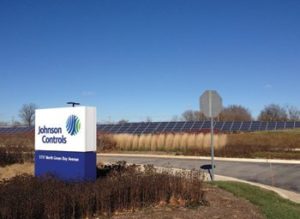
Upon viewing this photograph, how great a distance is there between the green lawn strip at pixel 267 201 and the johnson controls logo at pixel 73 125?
448 centimetres

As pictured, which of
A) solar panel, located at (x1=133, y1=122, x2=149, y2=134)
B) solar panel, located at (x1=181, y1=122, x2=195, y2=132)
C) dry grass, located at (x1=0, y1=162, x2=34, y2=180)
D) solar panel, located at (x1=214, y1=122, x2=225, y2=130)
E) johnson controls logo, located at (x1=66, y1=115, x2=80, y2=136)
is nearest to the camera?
johnson controls logo, located at (x1=66, y1=115, x2=80, y2=136)

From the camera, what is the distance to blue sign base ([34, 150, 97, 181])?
11.3m

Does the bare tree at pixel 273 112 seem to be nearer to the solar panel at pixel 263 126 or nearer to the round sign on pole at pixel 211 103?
the solar panel at pixel 263 126

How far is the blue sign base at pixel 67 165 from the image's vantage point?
11.3m

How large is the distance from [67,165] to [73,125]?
105 cm

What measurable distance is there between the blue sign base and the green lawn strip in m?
3.87

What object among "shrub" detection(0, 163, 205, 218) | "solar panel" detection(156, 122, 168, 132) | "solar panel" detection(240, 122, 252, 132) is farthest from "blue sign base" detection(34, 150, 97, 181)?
"solar panel" detection(240, 122, 252, 132)

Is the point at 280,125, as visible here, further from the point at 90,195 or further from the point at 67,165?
the point at 90,195

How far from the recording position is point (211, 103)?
15812 mm

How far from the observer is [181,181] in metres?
10.1

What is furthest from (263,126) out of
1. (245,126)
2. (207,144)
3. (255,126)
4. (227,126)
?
(207,144)

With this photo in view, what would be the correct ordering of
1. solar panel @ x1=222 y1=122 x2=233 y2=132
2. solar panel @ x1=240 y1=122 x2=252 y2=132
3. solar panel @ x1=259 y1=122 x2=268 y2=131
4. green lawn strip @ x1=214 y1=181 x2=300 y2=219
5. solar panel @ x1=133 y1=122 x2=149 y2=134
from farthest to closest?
solar panel @ x1=259 y1=122 x2=268 y2=131 → solar panel @ x1=240 y1=122 x2=252 y2=132 → solar panel @ x1=222 y1=122 x2=233 y2=132 → solar panel @ x1=133 y1=122 x2=149 y2=134 → green lawn strip @ x1=214 y1=181 x2=300 y2=219

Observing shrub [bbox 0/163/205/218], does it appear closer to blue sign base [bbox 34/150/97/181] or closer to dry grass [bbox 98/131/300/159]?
blue sign base [bbox 34/150/97/181]

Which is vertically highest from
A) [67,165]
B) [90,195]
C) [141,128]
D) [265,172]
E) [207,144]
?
[141,128]
